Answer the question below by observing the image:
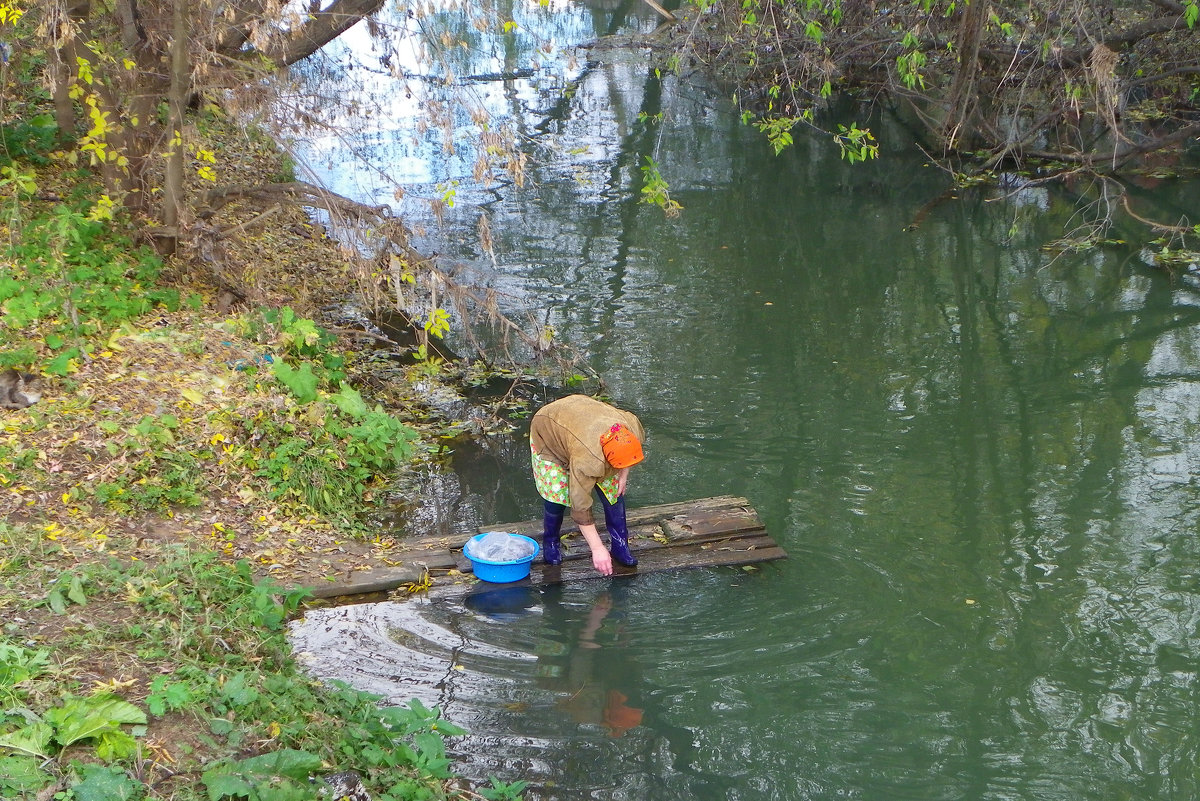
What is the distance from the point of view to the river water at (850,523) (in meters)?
4.85

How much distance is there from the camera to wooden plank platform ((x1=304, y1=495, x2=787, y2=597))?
5867 millimetres

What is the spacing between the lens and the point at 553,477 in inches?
230

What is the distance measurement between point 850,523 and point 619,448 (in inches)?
81.6

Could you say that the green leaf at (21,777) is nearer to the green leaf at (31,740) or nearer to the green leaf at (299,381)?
the green leaf at (31,740)

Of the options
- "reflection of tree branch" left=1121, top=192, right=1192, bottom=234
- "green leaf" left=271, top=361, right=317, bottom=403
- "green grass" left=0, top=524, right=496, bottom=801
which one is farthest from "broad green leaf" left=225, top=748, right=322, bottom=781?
"reflection of tree branch" left=1121, top=192, right=1192, bottom=234

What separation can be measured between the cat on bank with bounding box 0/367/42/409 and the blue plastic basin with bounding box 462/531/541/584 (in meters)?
2.91

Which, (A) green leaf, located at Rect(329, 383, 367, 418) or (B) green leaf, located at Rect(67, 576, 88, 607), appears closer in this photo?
(B) green leaf, located at Rect(67, 576, 88, 607)

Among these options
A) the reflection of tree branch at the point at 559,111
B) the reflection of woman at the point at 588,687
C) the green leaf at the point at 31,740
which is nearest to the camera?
the green leaf at the point at 31,740

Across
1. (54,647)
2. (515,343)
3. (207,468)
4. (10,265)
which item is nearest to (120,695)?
(54,647)

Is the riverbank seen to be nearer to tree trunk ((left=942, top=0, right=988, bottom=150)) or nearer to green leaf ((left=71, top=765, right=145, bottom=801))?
green leaf ((left=71, top=765, right=145, bottom=801))

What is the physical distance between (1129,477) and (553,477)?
4.36 m

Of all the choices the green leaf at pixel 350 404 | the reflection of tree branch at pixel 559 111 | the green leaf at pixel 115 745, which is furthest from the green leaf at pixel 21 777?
the reflection of tree branch at pixel 559 111

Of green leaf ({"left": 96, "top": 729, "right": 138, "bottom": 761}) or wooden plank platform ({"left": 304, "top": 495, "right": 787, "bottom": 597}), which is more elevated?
green leaf ({"left": 96, "top": 729, "right": 138, "bottom": 761})

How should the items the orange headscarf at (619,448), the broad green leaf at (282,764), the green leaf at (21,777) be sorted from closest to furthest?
1. the green leaf at (21,777)
2. the broad green leaf at (282,764)
3. the orange headscarf at (619,448)
